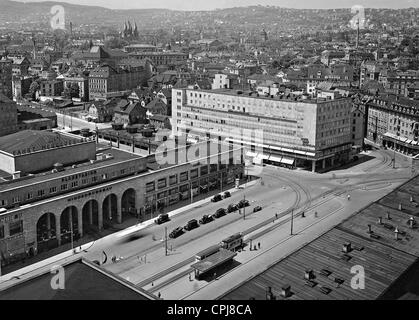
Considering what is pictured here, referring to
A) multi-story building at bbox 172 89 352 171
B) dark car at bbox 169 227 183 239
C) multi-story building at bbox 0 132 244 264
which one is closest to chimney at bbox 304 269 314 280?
dark car at bbox 169 227 183 239

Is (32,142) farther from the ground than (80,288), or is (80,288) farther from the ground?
(32,142)

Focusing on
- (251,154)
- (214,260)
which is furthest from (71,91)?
(214,260)

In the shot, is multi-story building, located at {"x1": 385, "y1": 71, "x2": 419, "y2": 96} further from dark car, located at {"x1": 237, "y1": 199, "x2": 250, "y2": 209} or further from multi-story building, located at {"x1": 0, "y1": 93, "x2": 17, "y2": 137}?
multi-story building, located at {"x1": 0, "y1": 93, "x2": 17, "y2": 137}

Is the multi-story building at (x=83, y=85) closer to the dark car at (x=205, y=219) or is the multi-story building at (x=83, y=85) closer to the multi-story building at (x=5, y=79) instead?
the multi-story building at (x=5, y=79)

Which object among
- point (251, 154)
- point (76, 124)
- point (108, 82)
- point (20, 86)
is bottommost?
point (251, 154)

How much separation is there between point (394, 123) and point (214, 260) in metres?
74.7

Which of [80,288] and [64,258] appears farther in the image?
[64,258]

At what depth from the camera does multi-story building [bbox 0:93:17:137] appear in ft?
348

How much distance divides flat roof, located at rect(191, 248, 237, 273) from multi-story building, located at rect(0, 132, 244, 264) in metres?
16.8

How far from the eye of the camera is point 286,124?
3725 inches

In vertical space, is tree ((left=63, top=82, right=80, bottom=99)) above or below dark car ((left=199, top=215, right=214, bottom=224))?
above

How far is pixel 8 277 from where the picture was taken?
51219 millimetres

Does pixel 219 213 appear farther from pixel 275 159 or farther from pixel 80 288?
pixel 80 288
